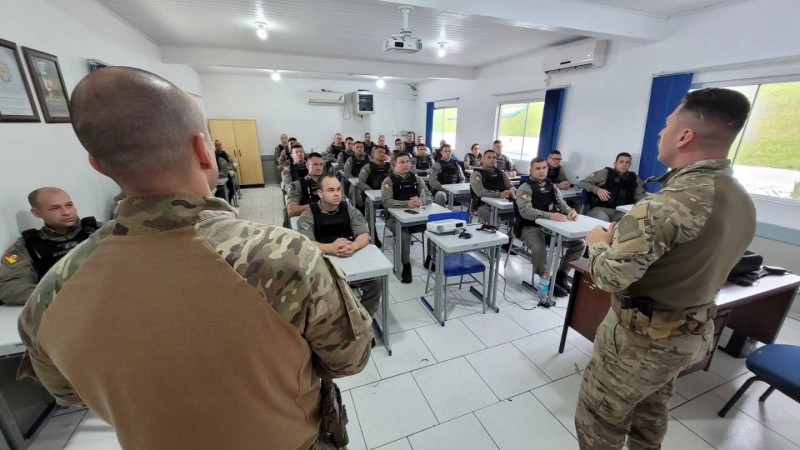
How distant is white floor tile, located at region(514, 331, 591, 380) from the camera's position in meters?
2.43

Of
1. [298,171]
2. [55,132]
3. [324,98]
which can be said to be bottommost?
[298,171]

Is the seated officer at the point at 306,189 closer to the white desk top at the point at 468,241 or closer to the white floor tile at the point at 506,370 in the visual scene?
the white desk top at the point at 468,241

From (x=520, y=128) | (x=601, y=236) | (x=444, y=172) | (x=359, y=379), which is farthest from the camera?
(x=520, y=128)

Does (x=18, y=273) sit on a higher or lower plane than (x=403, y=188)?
lower

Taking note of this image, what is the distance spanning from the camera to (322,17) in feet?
13.5

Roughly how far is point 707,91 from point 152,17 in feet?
19.1

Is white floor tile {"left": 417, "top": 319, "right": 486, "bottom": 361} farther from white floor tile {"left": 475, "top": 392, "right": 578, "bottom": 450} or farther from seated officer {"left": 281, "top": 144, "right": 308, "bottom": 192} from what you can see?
seated officer {"left": 281, "top": 144, "right": 308, "bottom": 192}

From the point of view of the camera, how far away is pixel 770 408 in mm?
2107

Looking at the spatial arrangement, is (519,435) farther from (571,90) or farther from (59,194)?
(571,90)

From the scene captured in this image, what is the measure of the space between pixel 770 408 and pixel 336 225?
3362mm

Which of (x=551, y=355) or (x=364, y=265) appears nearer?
(x=364, y=265)

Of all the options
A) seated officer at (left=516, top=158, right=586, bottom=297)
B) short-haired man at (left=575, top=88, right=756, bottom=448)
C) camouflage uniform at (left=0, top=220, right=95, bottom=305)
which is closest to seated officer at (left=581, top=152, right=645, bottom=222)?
seated officer at (left=516, top=158, right=586, bottom=297)

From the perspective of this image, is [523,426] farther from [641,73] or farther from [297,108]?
[297,108]

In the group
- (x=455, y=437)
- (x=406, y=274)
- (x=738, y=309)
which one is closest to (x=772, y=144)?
(x=738, y=309)
